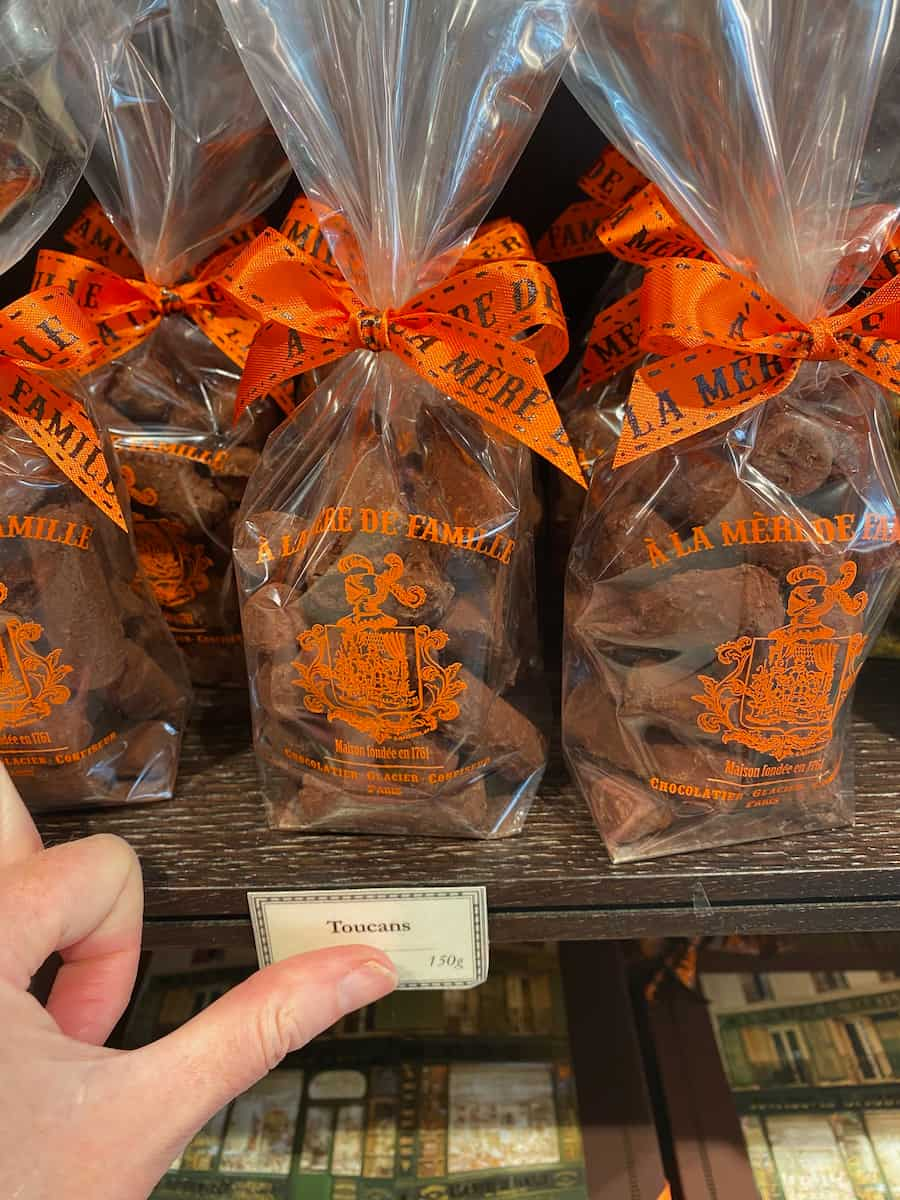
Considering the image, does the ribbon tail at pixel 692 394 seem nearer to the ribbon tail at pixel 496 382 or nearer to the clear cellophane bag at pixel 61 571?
the ribbon tail at pixel 496 382

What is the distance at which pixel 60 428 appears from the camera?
0.60 m

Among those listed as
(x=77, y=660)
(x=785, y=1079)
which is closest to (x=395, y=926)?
(x=77, y=660)

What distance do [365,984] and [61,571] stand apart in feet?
1.08

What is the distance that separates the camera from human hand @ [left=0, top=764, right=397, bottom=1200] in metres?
0.45

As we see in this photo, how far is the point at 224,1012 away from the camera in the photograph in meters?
0.50

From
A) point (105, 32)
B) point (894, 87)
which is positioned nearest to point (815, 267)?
point (894, 87)

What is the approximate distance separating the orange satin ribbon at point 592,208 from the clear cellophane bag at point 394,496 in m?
0.16

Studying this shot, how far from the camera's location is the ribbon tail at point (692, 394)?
567 millimetres

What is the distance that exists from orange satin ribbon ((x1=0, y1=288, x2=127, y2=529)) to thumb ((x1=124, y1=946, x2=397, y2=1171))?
1.01 ft

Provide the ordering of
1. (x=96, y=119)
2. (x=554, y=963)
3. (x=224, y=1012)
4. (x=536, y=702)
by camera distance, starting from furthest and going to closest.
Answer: (x=554, y=963), (x=536, y=702), (x=96, y=119), (x=224, y=1012)

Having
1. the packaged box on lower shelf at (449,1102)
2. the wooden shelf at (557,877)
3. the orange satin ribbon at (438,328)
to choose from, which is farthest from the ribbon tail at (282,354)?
the packaged box on lower shelf at (449,1102)

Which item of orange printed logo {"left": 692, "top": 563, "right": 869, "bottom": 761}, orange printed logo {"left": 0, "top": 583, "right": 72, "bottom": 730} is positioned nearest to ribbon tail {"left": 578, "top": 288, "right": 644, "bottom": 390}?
orange printed logo {"left": 692, "top": 563, "right": 869, "bottom": 761}

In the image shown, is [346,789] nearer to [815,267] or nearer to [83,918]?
[83,918]

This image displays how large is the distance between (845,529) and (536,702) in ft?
0.85
